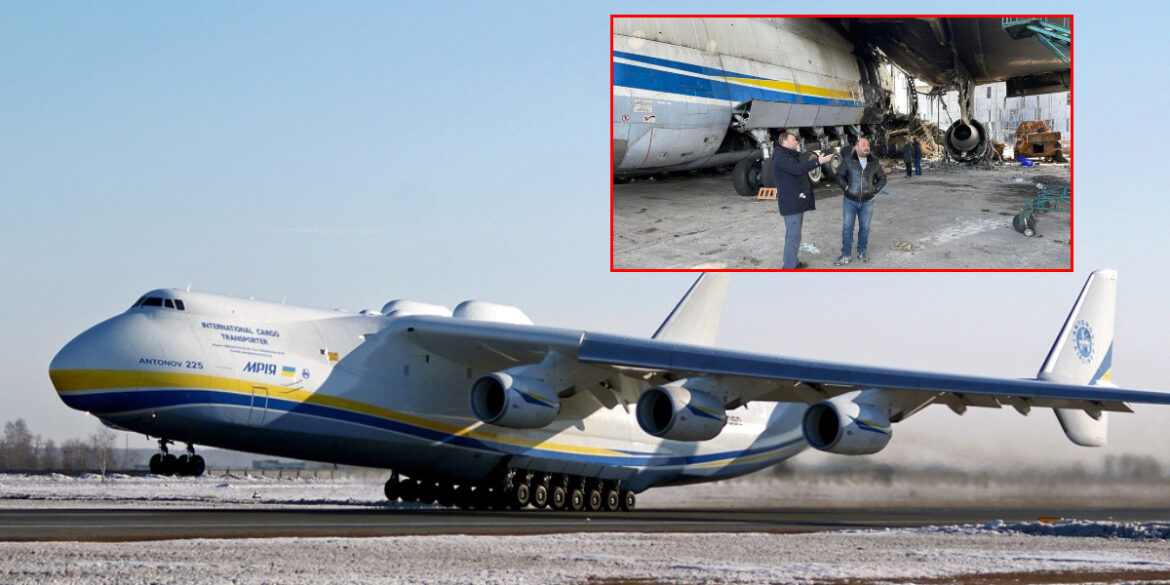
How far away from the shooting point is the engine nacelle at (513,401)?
18.5 metres

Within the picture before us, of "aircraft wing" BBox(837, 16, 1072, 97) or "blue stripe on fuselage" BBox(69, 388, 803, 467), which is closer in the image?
"blue stripe on fuselage" BBox(69, 388, 803, 467)

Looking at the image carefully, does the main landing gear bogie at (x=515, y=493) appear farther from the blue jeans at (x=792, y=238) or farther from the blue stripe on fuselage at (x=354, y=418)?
the blue jeans at (x=792, y=238)

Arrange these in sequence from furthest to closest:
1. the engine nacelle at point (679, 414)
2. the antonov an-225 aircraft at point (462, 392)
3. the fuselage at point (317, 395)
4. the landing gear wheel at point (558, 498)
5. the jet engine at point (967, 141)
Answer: the jet engine at point (967, 141) → the landing gear wheel at point (558, 498) → the engine nacelle at point (679, 414) → the antonov an-225 aircraft at point (462, 392) → the fuselage at point (317, 395)

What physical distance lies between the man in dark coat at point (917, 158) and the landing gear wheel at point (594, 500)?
712 cm

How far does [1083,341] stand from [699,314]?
252 inches

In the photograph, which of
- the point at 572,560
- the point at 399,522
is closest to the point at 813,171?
the point at 399,522

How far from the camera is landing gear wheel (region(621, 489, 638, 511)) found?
75.7ft

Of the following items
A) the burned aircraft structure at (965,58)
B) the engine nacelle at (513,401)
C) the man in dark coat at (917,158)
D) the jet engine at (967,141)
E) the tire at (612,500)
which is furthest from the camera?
the tire at (612,500)

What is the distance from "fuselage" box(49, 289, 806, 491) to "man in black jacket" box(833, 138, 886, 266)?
408 centimetres

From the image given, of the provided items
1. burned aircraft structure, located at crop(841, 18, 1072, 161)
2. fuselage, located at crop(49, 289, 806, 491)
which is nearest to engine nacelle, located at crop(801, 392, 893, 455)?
fuselage, located at crop(49, 289, 806, 491)

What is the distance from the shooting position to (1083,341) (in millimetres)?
22938

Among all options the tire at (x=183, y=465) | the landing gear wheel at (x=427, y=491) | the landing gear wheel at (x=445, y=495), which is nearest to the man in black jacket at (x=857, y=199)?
the landing gear wheel at (x=445, y=495)

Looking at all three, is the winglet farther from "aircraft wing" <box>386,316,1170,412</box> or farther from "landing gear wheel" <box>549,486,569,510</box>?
"aircraft wing" <box>386,316,1170,412</box>

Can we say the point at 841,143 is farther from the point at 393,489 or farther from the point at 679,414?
the point at 393,489
